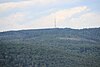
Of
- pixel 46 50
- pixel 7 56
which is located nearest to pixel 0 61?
pixel 7 56

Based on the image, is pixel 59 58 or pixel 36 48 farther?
pixel 36 48

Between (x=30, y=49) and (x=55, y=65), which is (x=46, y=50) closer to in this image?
(x=30, y=49)

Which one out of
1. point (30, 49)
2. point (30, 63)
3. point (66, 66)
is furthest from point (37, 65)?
point (30, 49)

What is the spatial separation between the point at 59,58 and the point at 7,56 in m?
28.2

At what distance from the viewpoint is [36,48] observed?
585 feet

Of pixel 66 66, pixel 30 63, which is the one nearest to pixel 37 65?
pixel 30 63

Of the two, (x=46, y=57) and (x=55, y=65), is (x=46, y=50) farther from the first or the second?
(x=55, y=65)

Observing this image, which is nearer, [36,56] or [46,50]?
[36,56]

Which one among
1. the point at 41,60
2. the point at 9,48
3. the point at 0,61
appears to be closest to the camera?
the point at 0,61

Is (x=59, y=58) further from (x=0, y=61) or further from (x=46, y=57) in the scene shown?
(x=0, y=61)

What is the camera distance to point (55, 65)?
470ft

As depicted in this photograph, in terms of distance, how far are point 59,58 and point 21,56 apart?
20.3m

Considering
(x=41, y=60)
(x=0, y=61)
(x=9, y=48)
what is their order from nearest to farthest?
(x=0, y=61), (x=41, y=60), (x=9, y=48)

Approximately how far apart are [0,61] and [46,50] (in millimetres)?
42154
